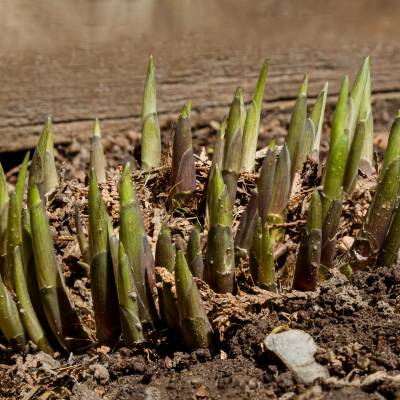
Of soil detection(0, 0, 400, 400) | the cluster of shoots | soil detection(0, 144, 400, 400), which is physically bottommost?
soil detection(0, 144, 400, 400)

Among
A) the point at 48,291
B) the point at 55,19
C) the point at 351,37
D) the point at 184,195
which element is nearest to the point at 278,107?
the point at 351,37

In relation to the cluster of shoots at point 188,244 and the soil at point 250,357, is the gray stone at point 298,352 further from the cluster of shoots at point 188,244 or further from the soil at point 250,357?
the cluster of shoots at point 188,244

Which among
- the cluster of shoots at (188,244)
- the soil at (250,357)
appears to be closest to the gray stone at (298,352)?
the soil at (250,357)

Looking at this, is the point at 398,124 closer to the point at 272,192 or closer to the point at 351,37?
the point at 272,192

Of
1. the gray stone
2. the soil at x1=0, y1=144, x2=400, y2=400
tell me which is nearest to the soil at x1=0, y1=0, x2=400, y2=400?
the soil at x1=0, y1=144, x2=400, y2=400

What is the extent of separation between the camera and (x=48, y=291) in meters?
1.56

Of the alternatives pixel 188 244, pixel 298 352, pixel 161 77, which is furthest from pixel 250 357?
pixel 161 77

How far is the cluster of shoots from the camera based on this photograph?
4.91 feet

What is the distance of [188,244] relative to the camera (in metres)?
1.54

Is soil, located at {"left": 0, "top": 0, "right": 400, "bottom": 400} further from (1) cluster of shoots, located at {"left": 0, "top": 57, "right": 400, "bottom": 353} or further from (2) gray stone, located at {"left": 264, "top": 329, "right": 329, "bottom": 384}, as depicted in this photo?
(2) gray stone, located at {"left": 264, "top": 329, "right": 329, "bottom": 384}

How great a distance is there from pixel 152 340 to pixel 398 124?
620 millimetres

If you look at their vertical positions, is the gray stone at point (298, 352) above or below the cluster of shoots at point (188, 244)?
below

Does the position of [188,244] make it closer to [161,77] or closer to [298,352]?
[298,352]

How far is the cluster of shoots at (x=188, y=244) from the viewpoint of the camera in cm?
150
